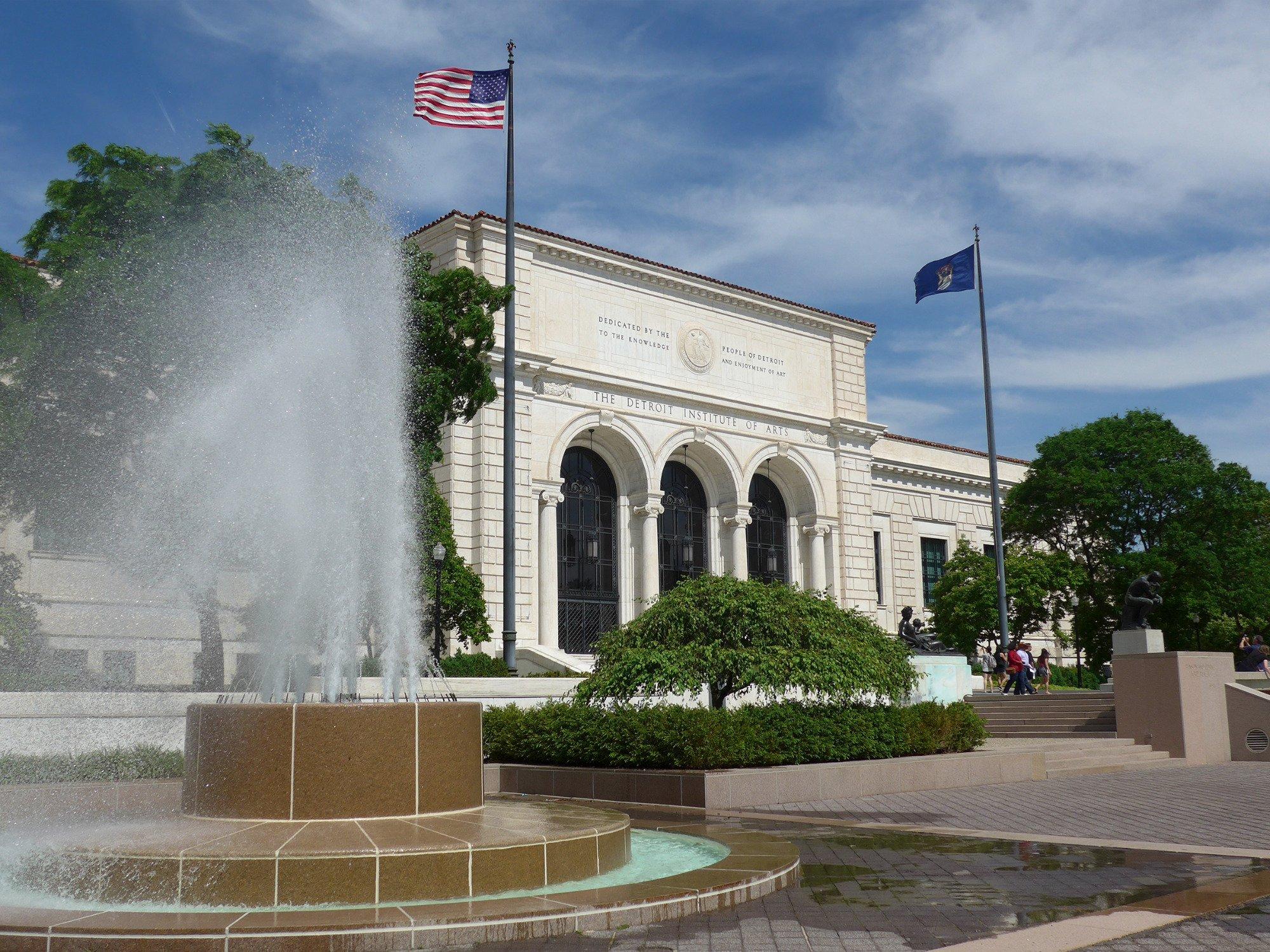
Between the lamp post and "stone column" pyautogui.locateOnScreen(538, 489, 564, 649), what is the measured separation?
5651 millimetres

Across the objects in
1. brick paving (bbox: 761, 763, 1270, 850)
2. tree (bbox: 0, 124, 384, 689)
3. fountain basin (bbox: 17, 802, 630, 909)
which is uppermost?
tree (bbox: 0, 124, 384, 689)

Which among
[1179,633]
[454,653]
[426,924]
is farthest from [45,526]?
[1179,633]

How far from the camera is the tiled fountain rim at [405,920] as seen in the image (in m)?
6.31

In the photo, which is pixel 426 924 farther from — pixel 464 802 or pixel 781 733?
pixel 781 733

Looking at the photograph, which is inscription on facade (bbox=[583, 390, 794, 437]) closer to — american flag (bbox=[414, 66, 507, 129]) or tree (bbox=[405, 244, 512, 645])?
tree (bbox=[405, 244, 512, 645])

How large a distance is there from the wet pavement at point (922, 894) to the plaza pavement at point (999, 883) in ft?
0.06

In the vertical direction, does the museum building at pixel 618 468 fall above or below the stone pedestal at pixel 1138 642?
above

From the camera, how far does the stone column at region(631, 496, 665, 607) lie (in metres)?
39.8

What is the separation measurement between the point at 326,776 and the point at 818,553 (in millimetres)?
38059

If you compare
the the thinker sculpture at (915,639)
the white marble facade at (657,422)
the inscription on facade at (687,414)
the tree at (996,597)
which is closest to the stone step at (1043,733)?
the the thinker sculpture at (915,639)

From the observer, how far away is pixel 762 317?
147ft

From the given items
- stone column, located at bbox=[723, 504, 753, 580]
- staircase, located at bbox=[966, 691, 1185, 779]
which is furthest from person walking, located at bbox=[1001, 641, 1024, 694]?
stone column, located at bbox=[723, 504, 753, 580]

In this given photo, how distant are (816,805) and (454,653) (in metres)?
20.0

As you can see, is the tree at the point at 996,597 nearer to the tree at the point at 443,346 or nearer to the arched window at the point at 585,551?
the arched window at the point at 585,551
